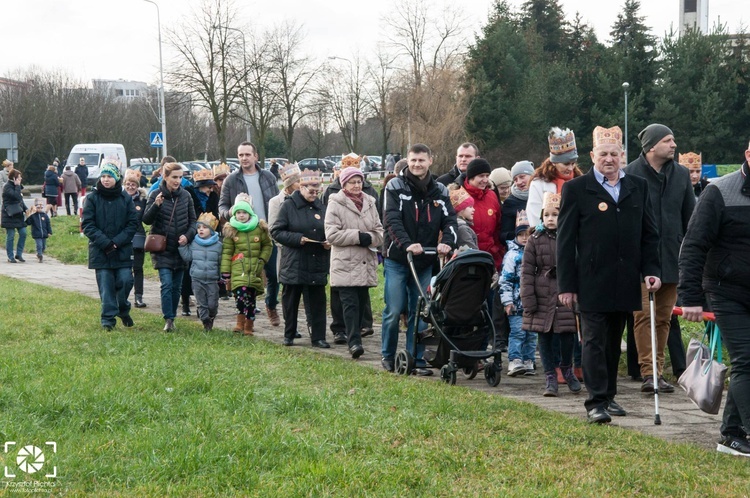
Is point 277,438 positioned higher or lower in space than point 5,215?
lower

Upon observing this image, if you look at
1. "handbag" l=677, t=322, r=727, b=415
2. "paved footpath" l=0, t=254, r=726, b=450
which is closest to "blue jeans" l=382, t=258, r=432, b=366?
"paved footpath" l=0, t=254, r=726, b=450

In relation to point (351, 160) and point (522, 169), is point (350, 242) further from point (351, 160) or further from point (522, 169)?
point (351, 160)

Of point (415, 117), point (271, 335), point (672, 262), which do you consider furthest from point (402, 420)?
point (415, 117)

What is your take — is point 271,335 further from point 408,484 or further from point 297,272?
point 408,484

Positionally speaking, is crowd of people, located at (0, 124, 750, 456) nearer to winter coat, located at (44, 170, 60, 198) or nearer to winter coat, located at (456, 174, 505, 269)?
winter coat, located at (456, 174, 505, 269)

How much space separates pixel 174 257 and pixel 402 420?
6432 millimetres

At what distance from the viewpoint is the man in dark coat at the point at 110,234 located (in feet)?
38.7

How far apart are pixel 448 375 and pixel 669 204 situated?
255 centimetres

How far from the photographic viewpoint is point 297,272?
1150 cm

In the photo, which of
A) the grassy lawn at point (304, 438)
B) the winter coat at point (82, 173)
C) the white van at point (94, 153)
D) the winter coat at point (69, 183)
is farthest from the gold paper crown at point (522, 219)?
the white van at point (94, 153)

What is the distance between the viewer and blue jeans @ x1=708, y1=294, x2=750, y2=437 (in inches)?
253

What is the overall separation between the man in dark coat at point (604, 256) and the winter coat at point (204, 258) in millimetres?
5902

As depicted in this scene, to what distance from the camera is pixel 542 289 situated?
9.05m

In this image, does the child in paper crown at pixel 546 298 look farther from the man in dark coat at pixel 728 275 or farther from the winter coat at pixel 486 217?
the man in dark coat at pixel 728 275
